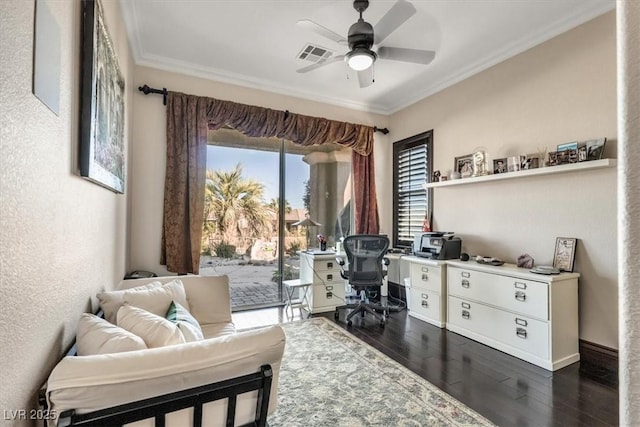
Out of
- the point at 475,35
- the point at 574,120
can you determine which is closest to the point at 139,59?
the point at 475,35

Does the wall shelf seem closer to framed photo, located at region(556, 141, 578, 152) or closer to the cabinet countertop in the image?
framed photo, located at region(556, 141, 578, 152)

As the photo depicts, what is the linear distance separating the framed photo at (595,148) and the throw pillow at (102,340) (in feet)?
11.0

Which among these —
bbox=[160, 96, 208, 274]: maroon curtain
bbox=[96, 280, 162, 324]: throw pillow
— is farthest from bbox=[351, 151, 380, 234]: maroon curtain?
bbox=[96, 280, 162, 324]: throw pillow

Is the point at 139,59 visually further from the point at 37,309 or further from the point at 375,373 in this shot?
the point at 375,373

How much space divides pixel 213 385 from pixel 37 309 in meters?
0.64

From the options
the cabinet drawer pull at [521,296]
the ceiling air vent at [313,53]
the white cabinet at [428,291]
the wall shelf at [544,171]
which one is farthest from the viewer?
the white cabinet at [428,291]

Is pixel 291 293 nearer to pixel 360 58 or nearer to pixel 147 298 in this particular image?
pixel 147 298

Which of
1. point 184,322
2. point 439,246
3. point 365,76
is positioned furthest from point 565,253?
point 184,322

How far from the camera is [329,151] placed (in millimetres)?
A: 4777

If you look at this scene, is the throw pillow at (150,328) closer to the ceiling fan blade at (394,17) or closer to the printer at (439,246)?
the ceiling fan blade at (394,17)

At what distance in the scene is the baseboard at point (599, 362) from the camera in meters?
2.34

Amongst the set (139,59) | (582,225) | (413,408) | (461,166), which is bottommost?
(413,408)

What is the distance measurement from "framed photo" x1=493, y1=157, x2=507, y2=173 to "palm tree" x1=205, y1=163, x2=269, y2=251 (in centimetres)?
282

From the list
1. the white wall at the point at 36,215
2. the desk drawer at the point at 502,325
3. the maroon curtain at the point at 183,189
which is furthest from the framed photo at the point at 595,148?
the maroon curtain at the point at 183,189
